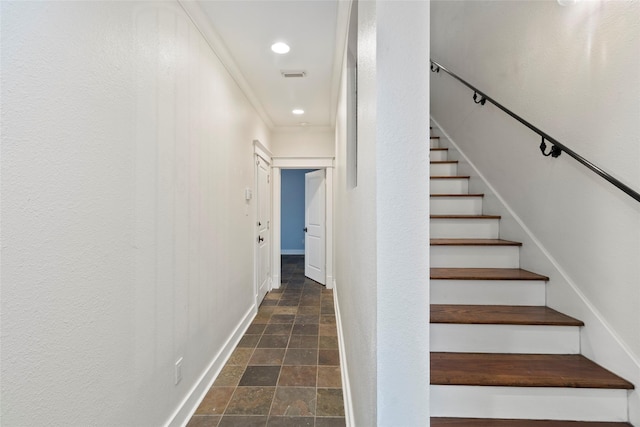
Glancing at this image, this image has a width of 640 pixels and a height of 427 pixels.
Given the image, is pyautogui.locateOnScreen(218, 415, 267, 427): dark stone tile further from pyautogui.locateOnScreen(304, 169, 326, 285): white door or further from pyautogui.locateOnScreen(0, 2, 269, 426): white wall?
pyautogui.locateOnScreen(304, 169, 326, 285): white door

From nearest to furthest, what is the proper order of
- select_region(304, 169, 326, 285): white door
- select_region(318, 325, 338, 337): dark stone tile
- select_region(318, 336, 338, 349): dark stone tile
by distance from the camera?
select_region(318, 336, 338, 349): dark stone tile
select_region(318, 325, 338, 337): dark stone tile
select_region(304, 169, 326, 285): white door

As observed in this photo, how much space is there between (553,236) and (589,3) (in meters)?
1.23

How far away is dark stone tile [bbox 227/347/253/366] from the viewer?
2321 mm

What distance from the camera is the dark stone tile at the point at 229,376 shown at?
6.67ft

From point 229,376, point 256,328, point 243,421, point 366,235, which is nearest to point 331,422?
point 243,421

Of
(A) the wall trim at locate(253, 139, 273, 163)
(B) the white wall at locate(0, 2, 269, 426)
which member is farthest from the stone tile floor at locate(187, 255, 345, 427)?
(A) the wall trim at locate(253, 139, 273, 163)

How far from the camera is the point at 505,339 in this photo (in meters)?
1.41

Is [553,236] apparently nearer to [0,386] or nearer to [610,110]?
[610,110]

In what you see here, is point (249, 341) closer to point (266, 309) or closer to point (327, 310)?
point (266, 309)

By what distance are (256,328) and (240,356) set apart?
1.87 feet

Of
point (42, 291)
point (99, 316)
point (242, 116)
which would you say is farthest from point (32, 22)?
point (242, 116)

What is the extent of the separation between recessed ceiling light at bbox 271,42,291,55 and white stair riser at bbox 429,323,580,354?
2.24 metres

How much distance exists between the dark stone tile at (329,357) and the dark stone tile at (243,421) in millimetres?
725

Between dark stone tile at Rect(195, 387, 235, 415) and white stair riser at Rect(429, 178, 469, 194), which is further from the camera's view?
white stair riser at Rect(429, 178, 469, 194)
